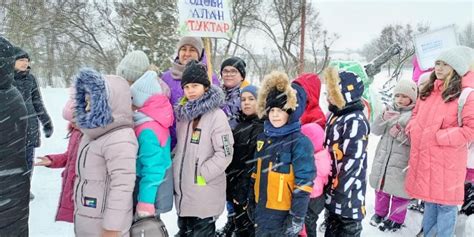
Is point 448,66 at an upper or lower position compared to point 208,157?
upper

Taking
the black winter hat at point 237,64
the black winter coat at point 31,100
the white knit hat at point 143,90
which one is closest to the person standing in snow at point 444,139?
the black winter hat at point 237,64

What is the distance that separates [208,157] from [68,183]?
3.51 feet

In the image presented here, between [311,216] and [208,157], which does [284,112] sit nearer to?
[208,157]

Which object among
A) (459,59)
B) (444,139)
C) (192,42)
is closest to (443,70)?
(459,59)

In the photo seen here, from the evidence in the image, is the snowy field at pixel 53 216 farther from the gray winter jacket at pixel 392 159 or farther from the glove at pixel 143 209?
the glove at pixel 143 209

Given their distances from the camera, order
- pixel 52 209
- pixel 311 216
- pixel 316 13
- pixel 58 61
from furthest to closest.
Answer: pixel 58 61 → pixel 316 13 → pixel 52 209 → pixel 311 216

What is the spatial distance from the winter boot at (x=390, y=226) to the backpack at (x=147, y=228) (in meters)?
2.76

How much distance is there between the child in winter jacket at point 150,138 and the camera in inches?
107

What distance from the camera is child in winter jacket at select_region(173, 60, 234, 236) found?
3074 millimetres

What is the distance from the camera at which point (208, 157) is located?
3.10 m

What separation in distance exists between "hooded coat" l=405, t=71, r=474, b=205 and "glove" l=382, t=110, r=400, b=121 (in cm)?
58

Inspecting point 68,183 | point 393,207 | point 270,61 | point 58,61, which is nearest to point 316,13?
point 270,61

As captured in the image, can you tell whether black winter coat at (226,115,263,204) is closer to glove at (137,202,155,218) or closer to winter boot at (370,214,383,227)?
glove at (137,202,155,218)

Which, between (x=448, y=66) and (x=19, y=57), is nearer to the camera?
(x=448, y=66)
